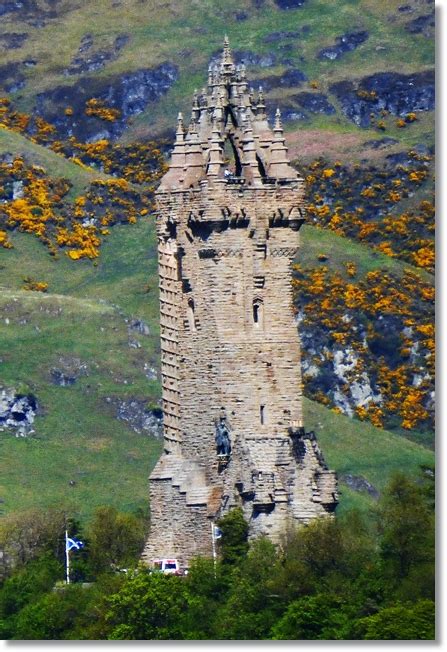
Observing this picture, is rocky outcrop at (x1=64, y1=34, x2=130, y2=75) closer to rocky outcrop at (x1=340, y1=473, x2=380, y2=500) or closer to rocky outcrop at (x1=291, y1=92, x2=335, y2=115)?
rocky outcrop at (x1=291, y1=92, x2=335, y2=115)

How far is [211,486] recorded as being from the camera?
110750mm

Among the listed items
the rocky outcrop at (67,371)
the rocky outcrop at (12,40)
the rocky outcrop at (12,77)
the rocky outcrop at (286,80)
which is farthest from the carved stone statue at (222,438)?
the rocky outcrop at (12,77)

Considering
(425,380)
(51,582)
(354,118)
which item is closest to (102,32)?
(354,118)

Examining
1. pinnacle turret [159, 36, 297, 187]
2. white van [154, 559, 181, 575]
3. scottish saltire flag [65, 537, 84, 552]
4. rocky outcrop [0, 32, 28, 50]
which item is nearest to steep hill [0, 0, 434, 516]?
rocky outcrop [0, 32, 28, 50]

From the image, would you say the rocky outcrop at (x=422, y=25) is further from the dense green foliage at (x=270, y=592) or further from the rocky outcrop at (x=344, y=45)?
the dense green foliage at (x=270, y=592)

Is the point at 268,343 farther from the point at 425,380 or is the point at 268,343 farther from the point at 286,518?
the point at 425,380

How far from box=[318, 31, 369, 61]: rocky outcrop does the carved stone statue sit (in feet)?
229

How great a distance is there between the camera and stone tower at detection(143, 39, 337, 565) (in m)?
110

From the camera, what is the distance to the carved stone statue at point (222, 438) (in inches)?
4328

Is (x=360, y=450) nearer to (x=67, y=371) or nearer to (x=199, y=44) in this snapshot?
(x=67, y=371)

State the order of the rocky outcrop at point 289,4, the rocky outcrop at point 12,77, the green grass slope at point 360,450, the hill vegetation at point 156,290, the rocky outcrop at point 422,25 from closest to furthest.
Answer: the hill vegetation at point 156,290 < the green grass slope at point 360,450 < the rocky outcrop at point 422,25 < the rocky outcrop at point 289,4 < the rocky outcrop at point 12,77

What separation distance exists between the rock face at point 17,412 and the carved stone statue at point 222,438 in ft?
114

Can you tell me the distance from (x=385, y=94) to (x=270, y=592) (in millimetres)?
76334

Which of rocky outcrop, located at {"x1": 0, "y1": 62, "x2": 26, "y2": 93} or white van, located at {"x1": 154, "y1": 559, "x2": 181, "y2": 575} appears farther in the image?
rocky outcrop, located at {"x1": 0, "y1": 62, "x2": 26, "y2": 93}
